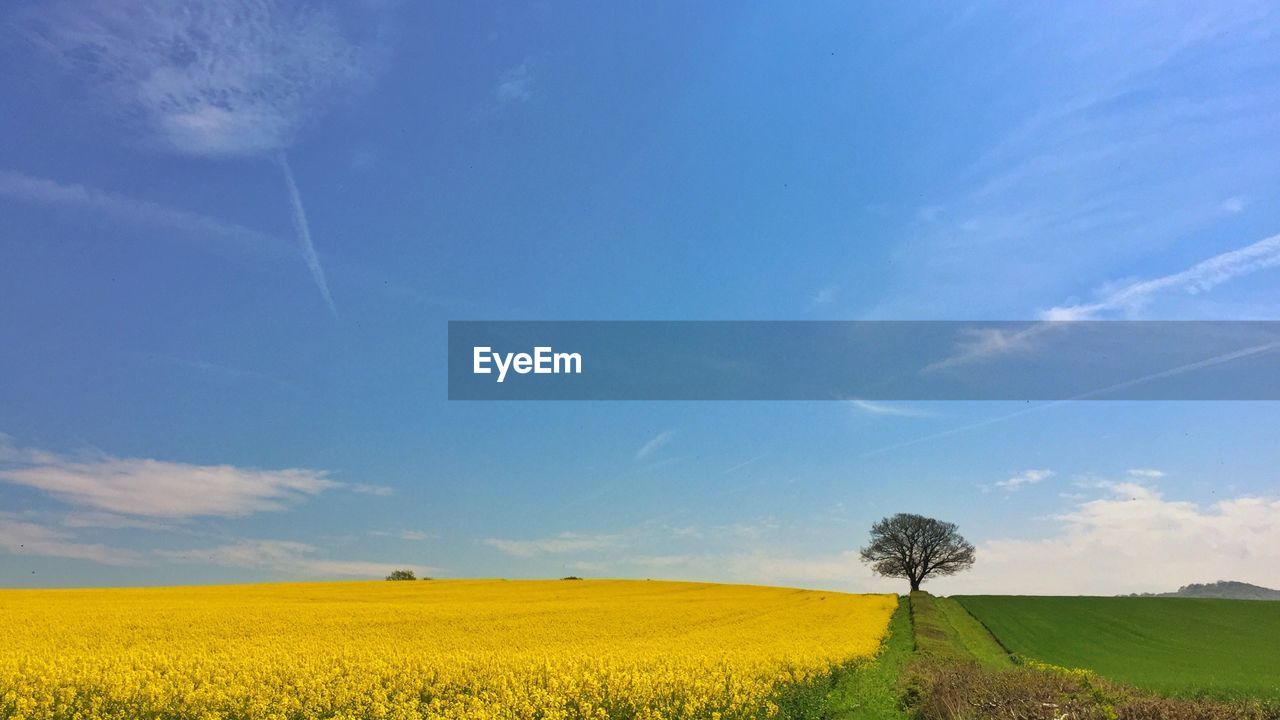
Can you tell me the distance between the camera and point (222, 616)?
3425 centimetres

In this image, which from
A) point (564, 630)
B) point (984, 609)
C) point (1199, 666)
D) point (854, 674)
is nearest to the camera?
point (854, 674)

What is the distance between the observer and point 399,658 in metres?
23.0

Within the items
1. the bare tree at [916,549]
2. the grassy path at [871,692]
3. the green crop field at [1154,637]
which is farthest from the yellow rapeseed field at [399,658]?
the bare tree at [916,549]

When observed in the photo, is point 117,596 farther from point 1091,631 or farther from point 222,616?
point 1091,631

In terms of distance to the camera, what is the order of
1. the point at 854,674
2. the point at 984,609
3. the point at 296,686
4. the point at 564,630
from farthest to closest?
the point at 984,609
the point at 564,630
the point at 854,674
the point at 296,686

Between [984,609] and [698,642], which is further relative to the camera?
[984,609]

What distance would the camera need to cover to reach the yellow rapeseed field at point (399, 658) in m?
18.3

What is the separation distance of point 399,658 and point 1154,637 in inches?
2051

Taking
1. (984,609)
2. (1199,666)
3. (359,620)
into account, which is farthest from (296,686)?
(984,609)

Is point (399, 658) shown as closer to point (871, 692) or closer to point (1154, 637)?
point (871, 692)

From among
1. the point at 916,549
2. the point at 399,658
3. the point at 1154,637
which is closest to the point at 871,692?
the point at 399,658

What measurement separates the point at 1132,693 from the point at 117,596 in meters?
48.6

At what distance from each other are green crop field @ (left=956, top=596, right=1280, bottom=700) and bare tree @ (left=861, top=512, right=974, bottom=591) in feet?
47.0

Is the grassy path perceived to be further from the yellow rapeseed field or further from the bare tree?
the bare tree
